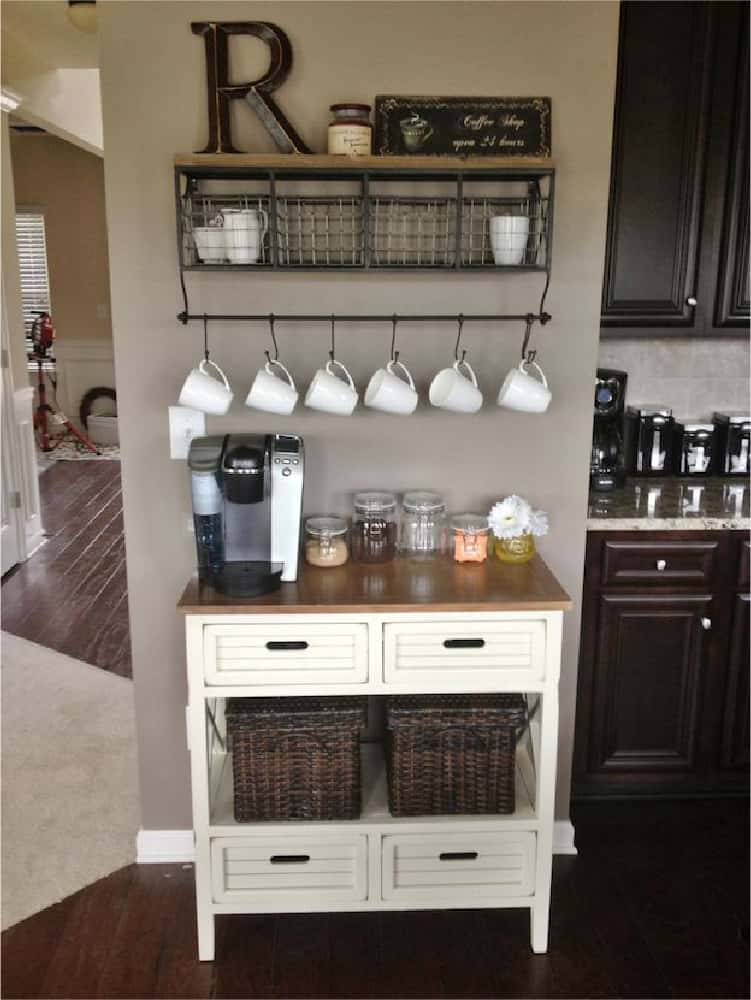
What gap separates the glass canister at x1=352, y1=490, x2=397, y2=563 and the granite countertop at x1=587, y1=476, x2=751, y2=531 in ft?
2.07

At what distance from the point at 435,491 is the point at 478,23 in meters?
1.16

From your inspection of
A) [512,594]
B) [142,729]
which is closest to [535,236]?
[512,594]

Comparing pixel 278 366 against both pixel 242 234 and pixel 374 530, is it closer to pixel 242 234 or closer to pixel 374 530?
pixel 242 234

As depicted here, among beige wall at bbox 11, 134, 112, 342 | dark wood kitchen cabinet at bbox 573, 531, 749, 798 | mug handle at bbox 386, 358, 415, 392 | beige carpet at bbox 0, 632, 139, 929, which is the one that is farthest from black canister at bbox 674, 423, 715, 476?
beige wall at bbox 11, 134, 112, 342

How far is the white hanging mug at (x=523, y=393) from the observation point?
2180 millimetres

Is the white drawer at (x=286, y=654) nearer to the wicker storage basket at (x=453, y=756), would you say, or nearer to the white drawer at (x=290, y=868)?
the wicker storage basket at (x=453, y=756)

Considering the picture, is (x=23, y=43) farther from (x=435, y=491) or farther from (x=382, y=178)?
(x=435, y=491)

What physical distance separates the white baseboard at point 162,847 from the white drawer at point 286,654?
0.78m

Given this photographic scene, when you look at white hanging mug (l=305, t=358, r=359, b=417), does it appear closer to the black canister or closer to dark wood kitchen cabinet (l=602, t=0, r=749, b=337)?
dark wood kitchen cabinet (l=602, t=0, r=749, b=337)

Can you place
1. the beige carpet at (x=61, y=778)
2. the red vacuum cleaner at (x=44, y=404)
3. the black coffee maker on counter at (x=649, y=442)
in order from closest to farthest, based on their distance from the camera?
1. the beige carpet at (x=61, y=778)
2. the black coffee maker on counter at (x=649, y=442)
3. the red vacuum cleaner at (x=44, y=404)

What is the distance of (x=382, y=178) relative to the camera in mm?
2168

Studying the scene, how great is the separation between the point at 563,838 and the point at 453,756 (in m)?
0.66

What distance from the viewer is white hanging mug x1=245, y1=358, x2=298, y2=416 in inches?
84.6

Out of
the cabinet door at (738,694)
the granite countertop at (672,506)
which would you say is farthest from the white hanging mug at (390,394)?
the cabinet door at (738,694)
